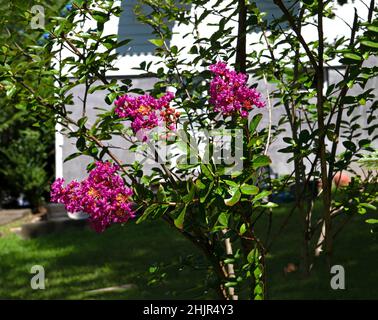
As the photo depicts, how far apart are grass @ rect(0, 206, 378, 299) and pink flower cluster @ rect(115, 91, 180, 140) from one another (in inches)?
38.4

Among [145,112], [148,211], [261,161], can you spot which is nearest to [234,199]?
[261,161]

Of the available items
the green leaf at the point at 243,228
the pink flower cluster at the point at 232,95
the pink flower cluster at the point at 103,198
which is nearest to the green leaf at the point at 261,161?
the pink flower cluster at the point at 232,95

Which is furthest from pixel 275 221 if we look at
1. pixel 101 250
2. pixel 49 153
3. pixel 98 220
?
pixel 49 153

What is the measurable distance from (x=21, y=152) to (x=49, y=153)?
56cm

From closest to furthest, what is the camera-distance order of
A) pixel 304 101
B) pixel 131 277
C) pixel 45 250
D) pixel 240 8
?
pixel 240 8, pixel 304 101, pixel 131 277, pixel 45 250

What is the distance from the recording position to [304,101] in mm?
3963

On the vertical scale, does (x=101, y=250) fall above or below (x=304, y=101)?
below

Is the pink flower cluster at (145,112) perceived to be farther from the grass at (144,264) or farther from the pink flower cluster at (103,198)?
the grass at (144,264)

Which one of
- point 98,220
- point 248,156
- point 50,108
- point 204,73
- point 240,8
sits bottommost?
point 98,220

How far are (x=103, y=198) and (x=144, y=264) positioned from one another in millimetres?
3948

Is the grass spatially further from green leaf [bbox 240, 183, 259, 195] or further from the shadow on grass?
green leaf [bbox 240, 183, 259, 195]

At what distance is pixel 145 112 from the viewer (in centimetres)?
297

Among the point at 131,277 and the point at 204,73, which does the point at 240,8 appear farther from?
the point at 131,277

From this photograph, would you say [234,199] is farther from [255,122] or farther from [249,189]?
[255,122]
